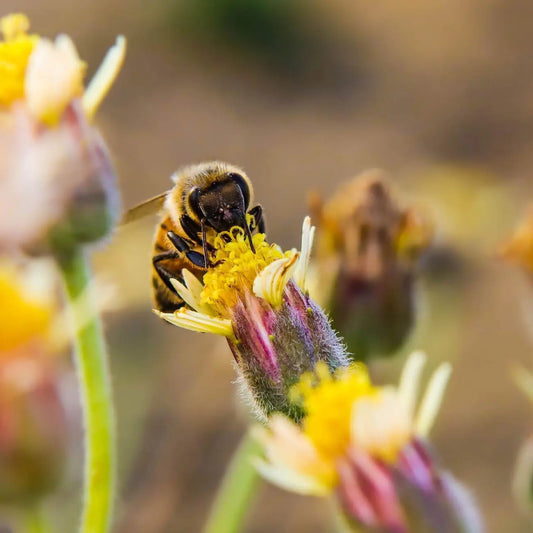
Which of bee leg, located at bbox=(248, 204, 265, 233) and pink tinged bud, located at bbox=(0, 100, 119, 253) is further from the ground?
pink tinged bud, located at bbox=(0, 100, 119, 253)

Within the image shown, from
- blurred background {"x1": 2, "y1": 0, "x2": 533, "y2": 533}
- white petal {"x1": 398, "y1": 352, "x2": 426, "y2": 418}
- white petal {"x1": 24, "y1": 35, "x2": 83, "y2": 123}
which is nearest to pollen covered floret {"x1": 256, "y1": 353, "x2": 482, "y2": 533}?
white petal {"x1": 398, "y1": 352, "x2": 426, "y2": 418}

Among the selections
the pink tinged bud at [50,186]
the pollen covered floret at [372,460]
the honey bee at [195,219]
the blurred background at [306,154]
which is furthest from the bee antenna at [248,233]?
the blurred background at [306,154]

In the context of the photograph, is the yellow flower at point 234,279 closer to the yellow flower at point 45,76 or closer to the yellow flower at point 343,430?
the yellow flower at point 343,430

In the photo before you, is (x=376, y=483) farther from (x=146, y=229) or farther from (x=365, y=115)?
(x=365, y=115)

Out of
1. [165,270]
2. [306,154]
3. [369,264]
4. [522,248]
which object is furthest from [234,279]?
[306,154]

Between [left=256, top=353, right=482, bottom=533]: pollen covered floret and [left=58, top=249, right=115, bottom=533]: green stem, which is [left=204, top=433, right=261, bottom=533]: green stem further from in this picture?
[left=256, top=353, right=482, bottom=533]: pollen covered floret

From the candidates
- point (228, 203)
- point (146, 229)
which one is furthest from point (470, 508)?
point (146, 229)

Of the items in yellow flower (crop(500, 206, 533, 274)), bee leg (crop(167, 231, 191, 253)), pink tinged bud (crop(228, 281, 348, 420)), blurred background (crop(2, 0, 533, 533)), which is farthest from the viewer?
blurred background (crop(2, 0, 533, 533))
